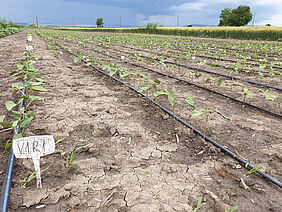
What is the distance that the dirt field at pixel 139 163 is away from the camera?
121cm

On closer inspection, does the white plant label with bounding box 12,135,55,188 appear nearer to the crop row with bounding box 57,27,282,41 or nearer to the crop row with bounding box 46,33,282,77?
the crop row with bounding box 46,33,282,77

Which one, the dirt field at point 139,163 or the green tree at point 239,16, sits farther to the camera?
the green tree at point 239,16

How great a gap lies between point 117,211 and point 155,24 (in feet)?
103

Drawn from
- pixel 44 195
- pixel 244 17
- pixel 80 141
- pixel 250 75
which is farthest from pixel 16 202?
pixel 244 17

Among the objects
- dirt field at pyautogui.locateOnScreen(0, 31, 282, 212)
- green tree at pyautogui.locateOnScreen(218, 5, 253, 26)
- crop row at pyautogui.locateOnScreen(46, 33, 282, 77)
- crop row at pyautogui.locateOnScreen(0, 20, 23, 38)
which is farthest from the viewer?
green tree at pyautogui.locateOnScreen(218, 5, 253, 26)

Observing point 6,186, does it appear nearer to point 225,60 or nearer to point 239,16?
point 225,60

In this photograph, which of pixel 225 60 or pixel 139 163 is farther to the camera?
pixel 225 60

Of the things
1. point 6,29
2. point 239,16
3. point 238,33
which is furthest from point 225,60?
point 239,16

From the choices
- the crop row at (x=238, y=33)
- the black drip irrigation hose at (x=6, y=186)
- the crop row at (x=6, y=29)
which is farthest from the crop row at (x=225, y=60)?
the crop row at (x=238, y=33)

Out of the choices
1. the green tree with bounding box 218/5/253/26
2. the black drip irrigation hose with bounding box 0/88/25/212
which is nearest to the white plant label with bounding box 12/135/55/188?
the black drip irrigation hose with bounding box 0/88/25/212

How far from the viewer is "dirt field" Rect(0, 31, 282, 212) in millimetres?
1212

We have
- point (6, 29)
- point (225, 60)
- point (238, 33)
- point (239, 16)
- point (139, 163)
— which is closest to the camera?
point (139, 163)

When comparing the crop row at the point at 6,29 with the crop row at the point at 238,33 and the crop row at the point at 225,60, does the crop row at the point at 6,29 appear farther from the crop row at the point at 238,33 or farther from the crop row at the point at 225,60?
the crop row at the point at 238,33

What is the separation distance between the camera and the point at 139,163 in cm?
156
